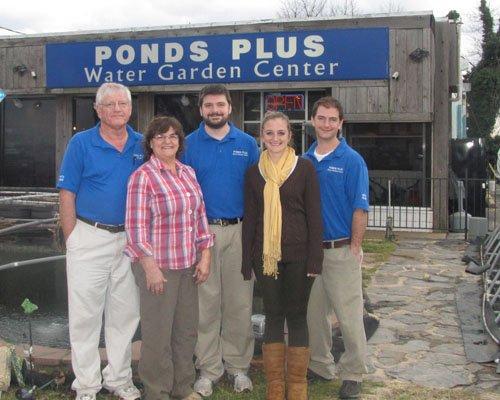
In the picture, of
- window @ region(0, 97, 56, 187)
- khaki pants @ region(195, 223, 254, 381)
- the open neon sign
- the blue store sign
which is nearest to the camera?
khaki pants @ region(195, 223, 254, 381)

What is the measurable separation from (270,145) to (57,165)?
38.6 ft

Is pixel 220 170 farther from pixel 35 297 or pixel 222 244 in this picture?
pixel 35 297

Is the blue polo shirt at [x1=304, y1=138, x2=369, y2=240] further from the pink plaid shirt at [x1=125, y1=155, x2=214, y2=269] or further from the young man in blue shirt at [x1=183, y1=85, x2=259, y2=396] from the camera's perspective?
the pink plaid shirt at [x1=125, y1=155, x2=214, y2=269]

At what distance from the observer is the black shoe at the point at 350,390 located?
3871 mm

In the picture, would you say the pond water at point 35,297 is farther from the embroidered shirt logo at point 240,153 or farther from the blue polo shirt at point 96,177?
the embroidered shirt logo at point 240,153

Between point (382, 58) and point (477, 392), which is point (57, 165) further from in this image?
point (477, 392)

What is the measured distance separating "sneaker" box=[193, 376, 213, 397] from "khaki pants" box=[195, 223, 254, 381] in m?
0.06

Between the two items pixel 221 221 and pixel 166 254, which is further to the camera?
pixel 221 221

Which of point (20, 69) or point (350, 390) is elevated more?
point (20, 69)

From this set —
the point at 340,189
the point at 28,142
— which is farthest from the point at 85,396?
the point at 28,142

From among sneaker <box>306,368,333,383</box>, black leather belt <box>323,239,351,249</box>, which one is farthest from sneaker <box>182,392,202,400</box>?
black leather belt <box>323,239,351,249</box>

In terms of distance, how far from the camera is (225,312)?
4.03 metres

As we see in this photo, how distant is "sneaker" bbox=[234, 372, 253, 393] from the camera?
3.92 meters

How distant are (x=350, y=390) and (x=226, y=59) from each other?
995 centimetres
